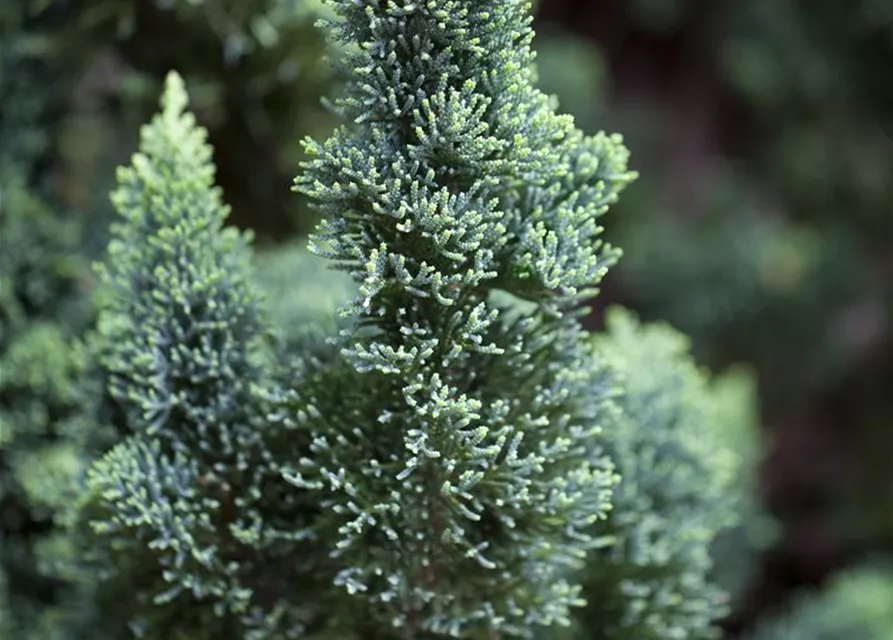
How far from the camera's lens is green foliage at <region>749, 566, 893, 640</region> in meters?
1.69

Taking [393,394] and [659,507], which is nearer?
[393,394]

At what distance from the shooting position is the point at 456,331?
1.04m

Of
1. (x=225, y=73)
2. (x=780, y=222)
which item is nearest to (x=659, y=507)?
(x=225, y=73)

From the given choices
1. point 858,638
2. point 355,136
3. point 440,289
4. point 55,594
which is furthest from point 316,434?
point 858,638

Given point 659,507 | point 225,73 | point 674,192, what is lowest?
point 659,507

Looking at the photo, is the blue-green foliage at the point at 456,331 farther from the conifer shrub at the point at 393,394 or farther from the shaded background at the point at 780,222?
the shaded background at the point at 780,222

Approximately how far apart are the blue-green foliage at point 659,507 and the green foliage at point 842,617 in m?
0.34

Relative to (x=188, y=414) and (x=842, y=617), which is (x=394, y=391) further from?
(x=842, y=617)

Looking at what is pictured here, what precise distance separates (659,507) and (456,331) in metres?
0.51

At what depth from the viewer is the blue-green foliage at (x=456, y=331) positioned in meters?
1.01

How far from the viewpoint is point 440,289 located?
3.40 ft

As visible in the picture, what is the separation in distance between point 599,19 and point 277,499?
2320mm

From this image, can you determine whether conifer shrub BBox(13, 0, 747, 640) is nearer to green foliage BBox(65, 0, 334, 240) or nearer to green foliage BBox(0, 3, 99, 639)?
green foliage BBox(0, 3, 99, 639)

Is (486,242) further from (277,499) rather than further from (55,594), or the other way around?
(55,594)
